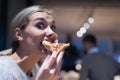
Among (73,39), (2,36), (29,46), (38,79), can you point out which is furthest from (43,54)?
(73,39)

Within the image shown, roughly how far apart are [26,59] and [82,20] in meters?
6.58

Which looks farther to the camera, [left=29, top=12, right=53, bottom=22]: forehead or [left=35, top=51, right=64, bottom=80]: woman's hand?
[left=29, top=12, right=53, bottom=22]: forehead

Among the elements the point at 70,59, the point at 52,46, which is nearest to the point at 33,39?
the point at 52,46

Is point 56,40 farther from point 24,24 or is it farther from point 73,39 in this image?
point 73,39

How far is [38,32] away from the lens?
1.58 m

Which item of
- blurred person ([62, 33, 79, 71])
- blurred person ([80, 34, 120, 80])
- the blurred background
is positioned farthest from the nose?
blurred person ([62, 33, 79, 71])

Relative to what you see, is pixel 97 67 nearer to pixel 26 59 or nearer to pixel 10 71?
pixel 26 59

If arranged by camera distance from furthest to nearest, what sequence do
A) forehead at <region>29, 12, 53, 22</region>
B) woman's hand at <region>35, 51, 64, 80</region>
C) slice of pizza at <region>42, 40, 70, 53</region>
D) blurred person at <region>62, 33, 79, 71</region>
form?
1. blurred person at <region>62, 33, 79, 71</region>
2. forehead at <region>29, 12, 53, 22</region>
3. slice of pizza at <region>42, 40, 70, 53</region>
4. woman's hand at <region>35, 51, 64, 80</region>

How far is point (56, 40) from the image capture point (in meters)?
1.57

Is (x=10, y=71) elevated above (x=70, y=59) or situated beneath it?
elevated above

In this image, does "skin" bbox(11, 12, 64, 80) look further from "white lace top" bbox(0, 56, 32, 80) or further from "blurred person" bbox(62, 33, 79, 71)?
"blurred person" bbox(62, 33, 79, 71)

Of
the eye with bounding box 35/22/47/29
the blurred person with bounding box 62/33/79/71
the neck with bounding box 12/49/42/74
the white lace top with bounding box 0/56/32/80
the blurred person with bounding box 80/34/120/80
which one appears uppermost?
the eye with bounding box 35/22/47/29

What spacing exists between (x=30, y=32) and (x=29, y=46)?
0.06 meters

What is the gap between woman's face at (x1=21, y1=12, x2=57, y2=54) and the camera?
1.56 metres
